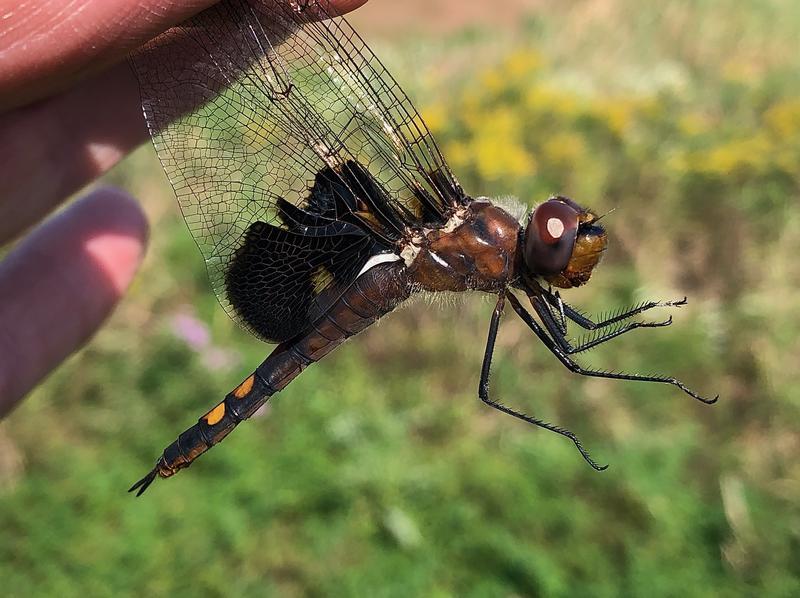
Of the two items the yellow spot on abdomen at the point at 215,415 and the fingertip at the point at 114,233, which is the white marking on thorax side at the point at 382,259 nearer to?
the yellow spot on abdomen at the point at 215,415

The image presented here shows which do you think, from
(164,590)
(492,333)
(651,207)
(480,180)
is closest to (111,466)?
(164,590)

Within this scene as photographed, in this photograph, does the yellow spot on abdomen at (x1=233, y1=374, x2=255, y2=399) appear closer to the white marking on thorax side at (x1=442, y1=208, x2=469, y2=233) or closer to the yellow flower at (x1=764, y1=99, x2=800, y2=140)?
the white marking on thorax side at (x1=442, y1=208, x2=469, y2=233)

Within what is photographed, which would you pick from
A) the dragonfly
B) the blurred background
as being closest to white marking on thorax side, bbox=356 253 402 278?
the dragonfly

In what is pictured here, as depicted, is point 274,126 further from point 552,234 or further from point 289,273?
point 552,234

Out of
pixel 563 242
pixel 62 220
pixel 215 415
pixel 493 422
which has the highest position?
pixel 62 220

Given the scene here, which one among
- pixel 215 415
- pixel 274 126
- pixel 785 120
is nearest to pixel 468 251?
pixel 274 126
